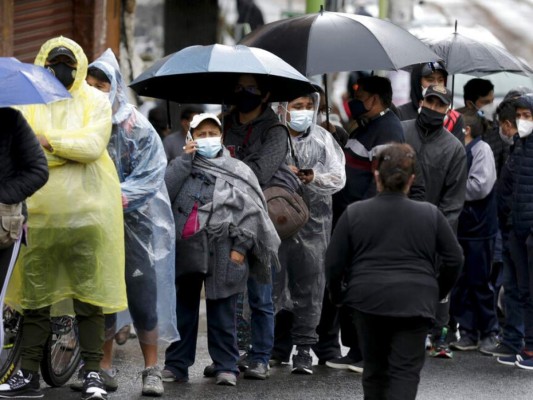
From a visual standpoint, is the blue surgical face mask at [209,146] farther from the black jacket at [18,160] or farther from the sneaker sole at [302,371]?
the sneaker sole at [302,371]

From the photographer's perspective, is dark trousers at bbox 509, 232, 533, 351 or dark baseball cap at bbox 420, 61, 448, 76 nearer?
dark trousers at bbox 509, 232, 533, 351

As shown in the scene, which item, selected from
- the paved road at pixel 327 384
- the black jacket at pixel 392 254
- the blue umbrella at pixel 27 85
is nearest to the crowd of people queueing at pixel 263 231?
the black jacket at pixel 392 254

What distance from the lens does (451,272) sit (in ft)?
23.1

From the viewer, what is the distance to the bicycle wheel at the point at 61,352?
841cm

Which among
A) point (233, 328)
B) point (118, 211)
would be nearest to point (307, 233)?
point (233, 328)

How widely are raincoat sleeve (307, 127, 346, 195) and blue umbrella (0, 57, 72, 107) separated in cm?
225

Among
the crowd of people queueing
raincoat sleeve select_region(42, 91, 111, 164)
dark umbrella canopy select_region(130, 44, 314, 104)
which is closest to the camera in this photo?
the crowd of people queueing

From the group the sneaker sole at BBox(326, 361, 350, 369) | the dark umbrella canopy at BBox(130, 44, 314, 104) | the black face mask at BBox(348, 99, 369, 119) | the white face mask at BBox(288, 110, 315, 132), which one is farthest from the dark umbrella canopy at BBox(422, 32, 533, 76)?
the sneaker sole at BBox(326, 361, 350, 369)

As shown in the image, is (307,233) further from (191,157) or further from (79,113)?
(79,113)

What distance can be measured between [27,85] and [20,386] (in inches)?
72.3

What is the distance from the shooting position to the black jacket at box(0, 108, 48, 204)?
24.1 ft

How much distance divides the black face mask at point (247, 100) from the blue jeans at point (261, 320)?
1102mm

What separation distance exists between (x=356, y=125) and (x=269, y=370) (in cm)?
176

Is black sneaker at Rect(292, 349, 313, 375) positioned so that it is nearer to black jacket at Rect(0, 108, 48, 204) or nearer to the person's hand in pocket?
the person's hand in pocket
